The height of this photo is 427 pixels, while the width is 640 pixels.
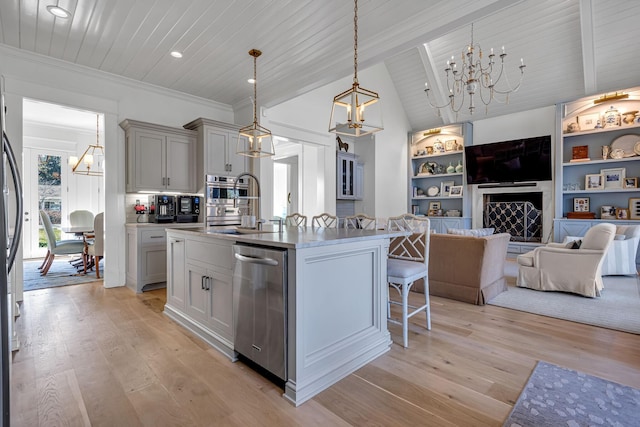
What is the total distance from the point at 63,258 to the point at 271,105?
226 inches

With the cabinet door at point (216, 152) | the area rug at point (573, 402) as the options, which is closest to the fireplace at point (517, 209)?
the area rug at point (573, 402)

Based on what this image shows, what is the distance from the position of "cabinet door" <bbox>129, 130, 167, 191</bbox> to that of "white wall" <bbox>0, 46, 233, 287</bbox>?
32 centimetres

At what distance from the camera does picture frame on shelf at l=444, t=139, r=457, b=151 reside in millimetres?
7637

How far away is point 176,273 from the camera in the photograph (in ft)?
9.68

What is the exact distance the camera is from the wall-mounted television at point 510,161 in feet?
20.6

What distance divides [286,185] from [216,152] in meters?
3.42

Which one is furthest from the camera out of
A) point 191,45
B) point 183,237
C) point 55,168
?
→ point 55,168

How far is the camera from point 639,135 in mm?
5422

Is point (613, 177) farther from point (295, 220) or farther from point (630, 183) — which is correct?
point (295, 220)

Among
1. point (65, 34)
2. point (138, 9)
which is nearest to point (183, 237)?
point (138, 9)

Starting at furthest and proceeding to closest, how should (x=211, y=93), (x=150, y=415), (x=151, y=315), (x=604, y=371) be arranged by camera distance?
(x=211, y=93), (x=151, y=315), (x=604, y=371), (x=150, y=415)

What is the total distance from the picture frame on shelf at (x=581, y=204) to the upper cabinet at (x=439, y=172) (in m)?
1.96

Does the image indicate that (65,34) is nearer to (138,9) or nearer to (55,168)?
(138,9)

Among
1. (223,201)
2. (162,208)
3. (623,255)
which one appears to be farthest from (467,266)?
(162,208)
